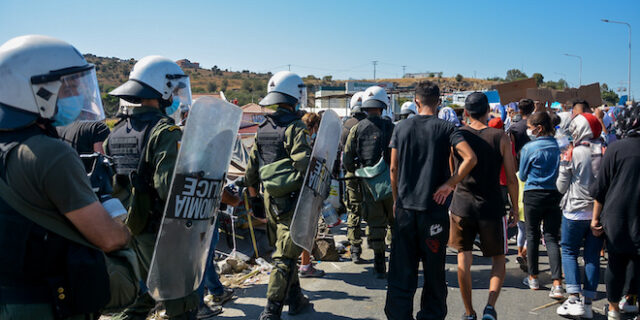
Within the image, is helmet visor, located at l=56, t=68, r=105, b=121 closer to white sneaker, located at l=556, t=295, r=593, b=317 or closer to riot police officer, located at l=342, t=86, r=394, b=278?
riot police officer, located at l=342, t=86, r=394, b=278

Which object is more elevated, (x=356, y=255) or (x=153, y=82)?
(x=153, y=82)

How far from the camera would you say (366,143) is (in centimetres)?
550

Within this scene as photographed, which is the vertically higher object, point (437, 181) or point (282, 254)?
point (437, 181)

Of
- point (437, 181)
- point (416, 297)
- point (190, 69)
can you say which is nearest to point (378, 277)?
point (416, 297)

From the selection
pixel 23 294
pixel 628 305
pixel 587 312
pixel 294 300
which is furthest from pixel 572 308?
pixel 23 294

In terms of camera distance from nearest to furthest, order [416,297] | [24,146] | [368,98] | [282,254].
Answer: [24,146] < [282,254] < [416,297] < [368,98]

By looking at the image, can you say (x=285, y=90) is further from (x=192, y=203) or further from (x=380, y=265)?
(x=380, y=265)

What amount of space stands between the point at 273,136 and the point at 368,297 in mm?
2038

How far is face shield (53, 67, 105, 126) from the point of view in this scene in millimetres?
1830

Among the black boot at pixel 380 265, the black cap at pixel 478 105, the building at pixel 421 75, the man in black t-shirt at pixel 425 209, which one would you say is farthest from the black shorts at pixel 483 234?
the building at pixel 421 75

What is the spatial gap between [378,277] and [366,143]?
163cm

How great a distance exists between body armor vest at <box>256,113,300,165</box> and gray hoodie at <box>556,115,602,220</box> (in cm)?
261

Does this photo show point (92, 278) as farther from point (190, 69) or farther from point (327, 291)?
point (190, 69)

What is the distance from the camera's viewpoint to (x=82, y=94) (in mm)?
1954
